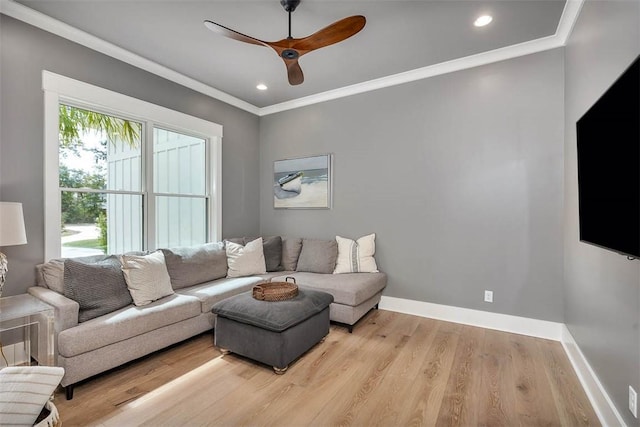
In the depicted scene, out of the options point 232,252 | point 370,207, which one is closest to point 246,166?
point 232,252

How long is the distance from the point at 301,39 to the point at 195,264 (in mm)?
2446

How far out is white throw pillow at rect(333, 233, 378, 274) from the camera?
3.62 metres

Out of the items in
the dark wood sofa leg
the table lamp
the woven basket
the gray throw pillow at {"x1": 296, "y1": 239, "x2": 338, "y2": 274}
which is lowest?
the dark wood sofa leg

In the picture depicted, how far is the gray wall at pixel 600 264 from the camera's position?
1452 millimetres

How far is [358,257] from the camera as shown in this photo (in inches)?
144

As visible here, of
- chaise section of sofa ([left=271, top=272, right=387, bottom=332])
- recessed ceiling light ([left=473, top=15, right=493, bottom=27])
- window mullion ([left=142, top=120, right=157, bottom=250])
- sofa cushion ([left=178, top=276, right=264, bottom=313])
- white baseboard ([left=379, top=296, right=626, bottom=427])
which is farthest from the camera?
window mullion ([left=142, top=120, right=157, bottom=250])

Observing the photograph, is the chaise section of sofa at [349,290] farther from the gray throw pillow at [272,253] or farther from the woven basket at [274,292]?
the woven basket at [274,292]

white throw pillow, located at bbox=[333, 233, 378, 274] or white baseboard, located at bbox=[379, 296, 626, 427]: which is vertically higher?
white throw pillow, located at bbox=[333, 233, 378, 274]

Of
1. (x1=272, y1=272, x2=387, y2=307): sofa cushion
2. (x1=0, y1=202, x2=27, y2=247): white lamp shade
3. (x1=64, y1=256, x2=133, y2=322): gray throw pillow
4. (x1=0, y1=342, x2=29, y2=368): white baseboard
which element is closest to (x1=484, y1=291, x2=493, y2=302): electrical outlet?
(x1=272, y1=272, x2=387, y2=307): sofa cushion

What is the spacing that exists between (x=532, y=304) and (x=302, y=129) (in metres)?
3.50

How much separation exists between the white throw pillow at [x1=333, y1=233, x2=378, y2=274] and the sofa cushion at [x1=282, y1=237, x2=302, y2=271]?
61cm

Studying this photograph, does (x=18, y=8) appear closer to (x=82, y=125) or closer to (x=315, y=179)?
(x=82, y=125)

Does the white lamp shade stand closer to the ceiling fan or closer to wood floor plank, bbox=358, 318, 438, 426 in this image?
the ceiling fan

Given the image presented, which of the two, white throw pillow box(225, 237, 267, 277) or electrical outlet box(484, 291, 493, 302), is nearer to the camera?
electrical outlet box(484, 291, 493, 302)
